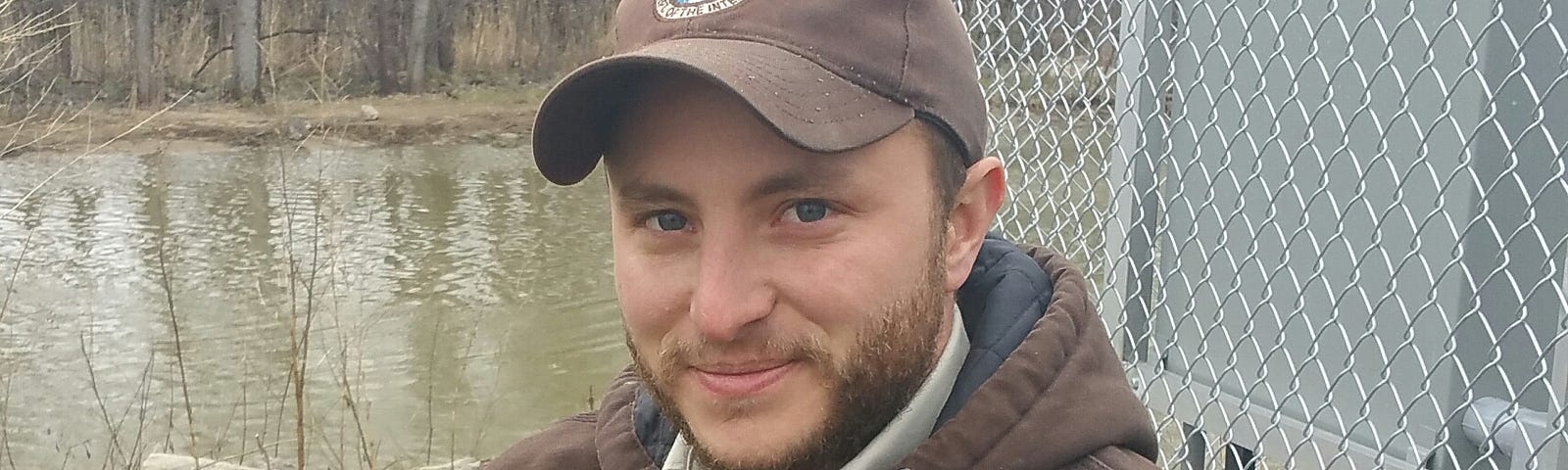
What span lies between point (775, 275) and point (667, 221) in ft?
0.47

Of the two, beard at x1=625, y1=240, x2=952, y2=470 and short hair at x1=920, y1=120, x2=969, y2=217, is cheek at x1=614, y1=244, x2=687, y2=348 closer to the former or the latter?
beard at x1=625, y1=240, x2=952, y2=470

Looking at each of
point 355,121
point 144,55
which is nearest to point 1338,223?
point 355,121

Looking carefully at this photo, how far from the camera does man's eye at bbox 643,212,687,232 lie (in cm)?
158

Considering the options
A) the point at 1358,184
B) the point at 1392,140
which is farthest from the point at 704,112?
the point at 1392,140

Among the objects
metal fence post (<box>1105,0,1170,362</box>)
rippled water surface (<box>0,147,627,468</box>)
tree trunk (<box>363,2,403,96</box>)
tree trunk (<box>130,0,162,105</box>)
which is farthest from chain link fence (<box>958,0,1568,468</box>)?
tree trunk (<box>363,2,403,96</box>)

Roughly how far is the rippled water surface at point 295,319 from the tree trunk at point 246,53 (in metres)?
5.50

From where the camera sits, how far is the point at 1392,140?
9.33 ft

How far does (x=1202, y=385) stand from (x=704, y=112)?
2.10 meters

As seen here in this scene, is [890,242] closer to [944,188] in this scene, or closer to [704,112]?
[944,188]

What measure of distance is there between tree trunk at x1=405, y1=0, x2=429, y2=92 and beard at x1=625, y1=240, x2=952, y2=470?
1780 centimetres

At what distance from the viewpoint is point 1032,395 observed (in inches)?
60.2

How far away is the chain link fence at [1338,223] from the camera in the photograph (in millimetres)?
2572

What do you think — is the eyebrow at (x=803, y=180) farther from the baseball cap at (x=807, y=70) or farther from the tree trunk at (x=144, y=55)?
the tree trunk at (x=144, y=55)

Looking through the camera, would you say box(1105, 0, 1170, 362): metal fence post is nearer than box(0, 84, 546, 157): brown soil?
Yes
